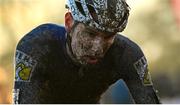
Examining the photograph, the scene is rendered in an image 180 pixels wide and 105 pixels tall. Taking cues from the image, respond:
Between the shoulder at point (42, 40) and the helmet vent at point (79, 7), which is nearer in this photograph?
the helmet vent at point (79, 7)

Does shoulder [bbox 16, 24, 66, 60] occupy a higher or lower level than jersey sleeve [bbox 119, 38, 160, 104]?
higher

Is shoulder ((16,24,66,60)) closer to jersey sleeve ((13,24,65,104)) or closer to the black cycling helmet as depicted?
jersey sleeve ((13,24,65,104))

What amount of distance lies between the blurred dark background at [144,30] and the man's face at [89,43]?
5.80m

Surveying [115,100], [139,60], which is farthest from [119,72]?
[115,100]

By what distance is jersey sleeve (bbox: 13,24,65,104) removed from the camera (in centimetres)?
332

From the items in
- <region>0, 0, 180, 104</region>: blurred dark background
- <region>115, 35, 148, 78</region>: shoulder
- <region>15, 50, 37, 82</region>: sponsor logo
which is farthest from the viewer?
<region>0, 0, 180, 104</region>: blurred dark background

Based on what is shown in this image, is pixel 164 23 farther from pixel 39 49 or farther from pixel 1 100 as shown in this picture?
pixel 39 49

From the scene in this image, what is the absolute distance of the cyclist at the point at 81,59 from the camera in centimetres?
332

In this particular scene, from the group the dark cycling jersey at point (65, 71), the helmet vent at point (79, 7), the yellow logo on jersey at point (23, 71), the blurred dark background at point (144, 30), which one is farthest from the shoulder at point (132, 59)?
the blurred dark background at point (144, 30)

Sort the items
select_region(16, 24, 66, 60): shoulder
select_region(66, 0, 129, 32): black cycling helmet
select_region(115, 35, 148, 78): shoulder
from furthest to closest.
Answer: select_region(115, 35, 148, 78): shoulder < select_region(16, 24, 66, 60): shoulder < select_region(66, 0, 129, 32): black cycling helmet

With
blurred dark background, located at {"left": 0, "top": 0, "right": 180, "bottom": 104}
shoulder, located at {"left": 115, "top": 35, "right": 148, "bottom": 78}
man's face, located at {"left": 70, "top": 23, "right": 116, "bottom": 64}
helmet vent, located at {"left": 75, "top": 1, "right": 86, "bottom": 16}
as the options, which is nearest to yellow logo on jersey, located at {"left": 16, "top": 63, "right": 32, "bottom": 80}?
man's face, located at {"left": 70, "top": 23, "right": 116, "bottom": 64}

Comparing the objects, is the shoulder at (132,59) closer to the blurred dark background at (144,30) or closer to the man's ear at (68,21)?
the man's ear at (68,21)

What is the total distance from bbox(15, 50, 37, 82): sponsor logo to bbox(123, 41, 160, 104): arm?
0.55 metres

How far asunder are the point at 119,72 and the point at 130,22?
6262 millimetres
